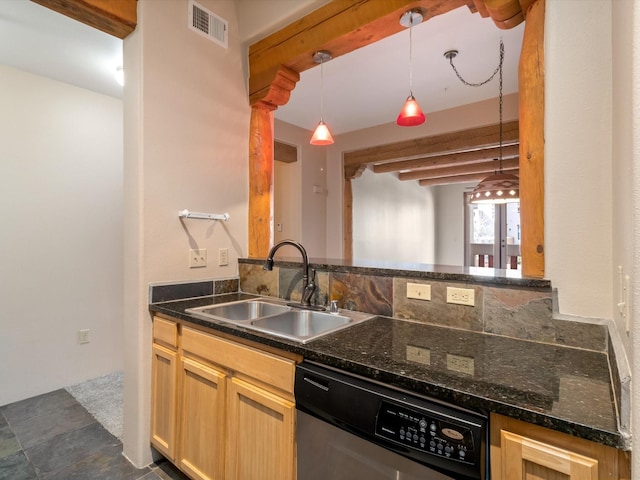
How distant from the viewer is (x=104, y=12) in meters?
1.74

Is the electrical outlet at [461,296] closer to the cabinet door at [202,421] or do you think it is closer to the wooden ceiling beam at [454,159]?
the cabinet door at [202,421]

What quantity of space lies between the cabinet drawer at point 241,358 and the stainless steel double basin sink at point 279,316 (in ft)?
0.31

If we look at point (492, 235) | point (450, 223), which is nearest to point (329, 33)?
point (492, 235)

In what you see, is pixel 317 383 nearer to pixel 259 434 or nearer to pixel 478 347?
pixel 259 434

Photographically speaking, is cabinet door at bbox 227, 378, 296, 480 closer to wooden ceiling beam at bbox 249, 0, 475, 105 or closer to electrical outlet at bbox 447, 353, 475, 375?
electrical outlet at bbox 447, 353, 475, 375

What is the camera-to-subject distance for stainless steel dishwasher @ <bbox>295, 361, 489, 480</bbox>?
0.81m

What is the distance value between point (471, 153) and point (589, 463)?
16.5 feet

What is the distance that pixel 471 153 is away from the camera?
505 centimetres

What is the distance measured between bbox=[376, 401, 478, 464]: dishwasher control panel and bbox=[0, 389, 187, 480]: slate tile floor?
4.83ft

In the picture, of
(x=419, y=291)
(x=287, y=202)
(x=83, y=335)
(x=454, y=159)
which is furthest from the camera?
(x=454, y=159)

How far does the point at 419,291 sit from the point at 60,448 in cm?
230

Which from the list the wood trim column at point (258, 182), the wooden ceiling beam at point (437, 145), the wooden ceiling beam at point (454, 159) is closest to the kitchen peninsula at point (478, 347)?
the wood trim column at point (258, 182)

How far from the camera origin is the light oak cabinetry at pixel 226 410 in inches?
48.9

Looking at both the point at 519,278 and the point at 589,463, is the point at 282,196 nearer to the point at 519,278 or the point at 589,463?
the point at 519,278
